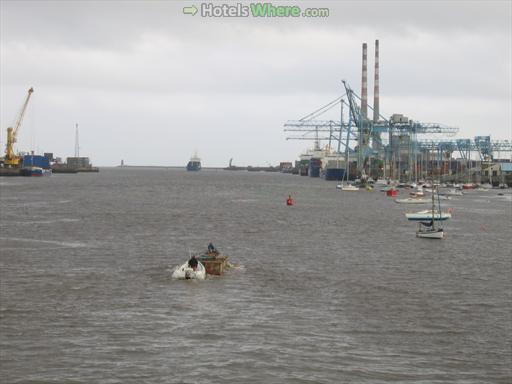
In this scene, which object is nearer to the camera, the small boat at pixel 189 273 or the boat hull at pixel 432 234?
the small boat at pixel 189 273

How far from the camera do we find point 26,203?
12788 centimetres

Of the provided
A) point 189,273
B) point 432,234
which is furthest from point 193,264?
point 432,234

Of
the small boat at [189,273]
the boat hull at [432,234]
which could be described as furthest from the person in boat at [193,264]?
the boat hull at [432,234]

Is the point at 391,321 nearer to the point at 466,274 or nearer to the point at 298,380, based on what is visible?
the point at 298,380

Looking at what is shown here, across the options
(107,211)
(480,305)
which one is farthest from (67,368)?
(107,211)

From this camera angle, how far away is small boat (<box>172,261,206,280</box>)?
148 ft

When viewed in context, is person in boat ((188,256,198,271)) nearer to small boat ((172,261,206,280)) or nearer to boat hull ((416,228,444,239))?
small boat ((172,261,206,280))

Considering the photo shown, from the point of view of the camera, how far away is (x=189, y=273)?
4497cm

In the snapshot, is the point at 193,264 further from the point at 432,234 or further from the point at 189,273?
the point at 432,234

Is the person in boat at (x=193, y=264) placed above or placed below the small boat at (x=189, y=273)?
above

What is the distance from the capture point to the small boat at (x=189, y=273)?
45.0 metres

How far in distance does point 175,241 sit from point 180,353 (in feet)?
134

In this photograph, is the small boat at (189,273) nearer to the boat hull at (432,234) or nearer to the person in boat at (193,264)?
the person in boat at (193,264)

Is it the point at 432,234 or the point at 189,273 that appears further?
the point at 432,234
